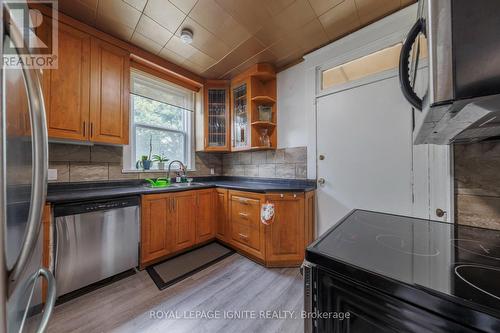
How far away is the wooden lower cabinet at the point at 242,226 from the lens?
2.02 meters

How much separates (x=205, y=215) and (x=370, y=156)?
211cm

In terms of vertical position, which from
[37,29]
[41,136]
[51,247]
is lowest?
[51,247]

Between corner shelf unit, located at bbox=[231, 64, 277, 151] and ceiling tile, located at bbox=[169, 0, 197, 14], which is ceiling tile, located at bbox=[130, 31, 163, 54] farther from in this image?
corner shelf unit, located at bbox=[231, 64, 277, 151]

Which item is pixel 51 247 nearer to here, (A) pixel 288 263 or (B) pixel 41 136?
(B) pixel 41 136

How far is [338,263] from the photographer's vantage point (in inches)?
21.6

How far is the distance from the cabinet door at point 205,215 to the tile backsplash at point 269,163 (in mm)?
749

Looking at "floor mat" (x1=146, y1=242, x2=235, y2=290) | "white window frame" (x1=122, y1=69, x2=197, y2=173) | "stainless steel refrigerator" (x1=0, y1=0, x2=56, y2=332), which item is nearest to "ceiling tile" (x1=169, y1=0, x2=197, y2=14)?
"white window frame" (x1=122, y1=69, x2=197, y2=173)

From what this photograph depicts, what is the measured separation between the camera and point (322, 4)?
1629 millimetres

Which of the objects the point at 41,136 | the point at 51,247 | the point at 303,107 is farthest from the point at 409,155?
the point at 51,247

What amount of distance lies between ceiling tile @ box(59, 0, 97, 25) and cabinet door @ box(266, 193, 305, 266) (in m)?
2.45

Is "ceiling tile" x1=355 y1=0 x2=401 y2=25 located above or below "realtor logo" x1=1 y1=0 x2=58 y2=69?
above

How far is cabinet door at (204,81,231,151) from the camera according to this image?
9.74 ft

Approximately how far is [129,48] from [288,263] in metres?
3.06

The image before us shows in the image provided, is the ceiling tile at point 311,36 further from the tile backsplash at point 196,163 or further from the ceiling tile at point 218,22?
the tile backsplash at point 196,163
